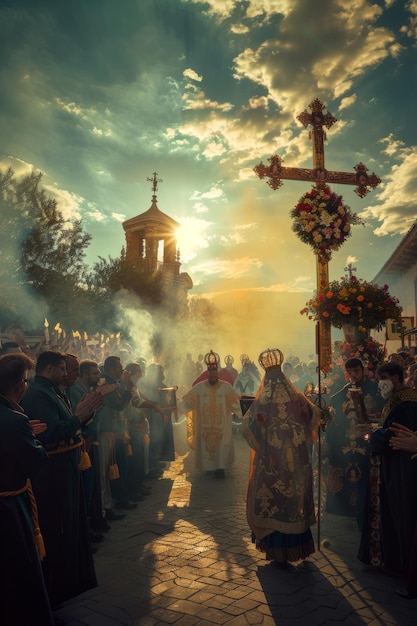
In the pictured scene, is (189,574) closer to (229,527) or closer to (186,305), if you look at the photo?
(229,527)

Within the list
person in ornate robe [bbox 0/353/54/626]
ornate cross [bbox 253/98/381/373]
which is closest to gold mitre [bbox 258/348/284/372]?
person in ornate robe [bbox 0/353/54/626]

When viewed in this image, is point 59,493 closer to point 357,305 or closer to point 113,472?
point 113,472

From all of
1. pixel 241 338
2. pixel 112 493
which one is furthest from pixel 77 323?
pixel 241 338

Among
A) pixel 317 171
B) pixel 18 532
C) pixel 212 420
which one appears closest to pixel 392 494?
pixel 18 532

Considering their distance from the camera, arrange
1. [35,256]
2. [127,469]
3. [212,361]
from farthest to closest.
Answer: [35,256] → [212,361] → [127,469]

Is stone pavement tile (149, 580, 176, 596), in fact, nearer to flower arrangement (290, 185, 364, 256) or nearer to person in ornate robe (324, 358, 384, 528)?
person in ornate robe (324, 358, 384, 528)

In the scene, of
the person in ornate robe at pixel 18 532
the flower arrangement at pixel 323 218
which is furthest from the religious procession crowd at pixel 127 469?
the flower arrangement at pixel 323 218

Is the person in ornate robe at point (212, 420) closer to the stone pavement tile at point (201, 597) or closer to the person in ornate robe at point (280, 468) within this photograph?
the person in ornate robe at point (280, 468)

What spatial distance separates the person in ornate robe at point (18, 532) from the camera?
3127 millimetres

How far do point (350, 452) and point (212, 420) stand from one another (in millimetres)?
Result: 3853

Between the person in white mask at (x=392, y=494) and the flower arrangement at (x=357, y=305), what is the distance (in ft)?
9.10

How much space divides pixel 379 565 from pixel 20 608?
3.55 meters

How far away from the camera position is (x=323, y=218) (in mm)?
8320

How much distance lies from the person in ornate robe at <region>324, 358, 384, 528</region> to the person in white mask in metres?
1.37
